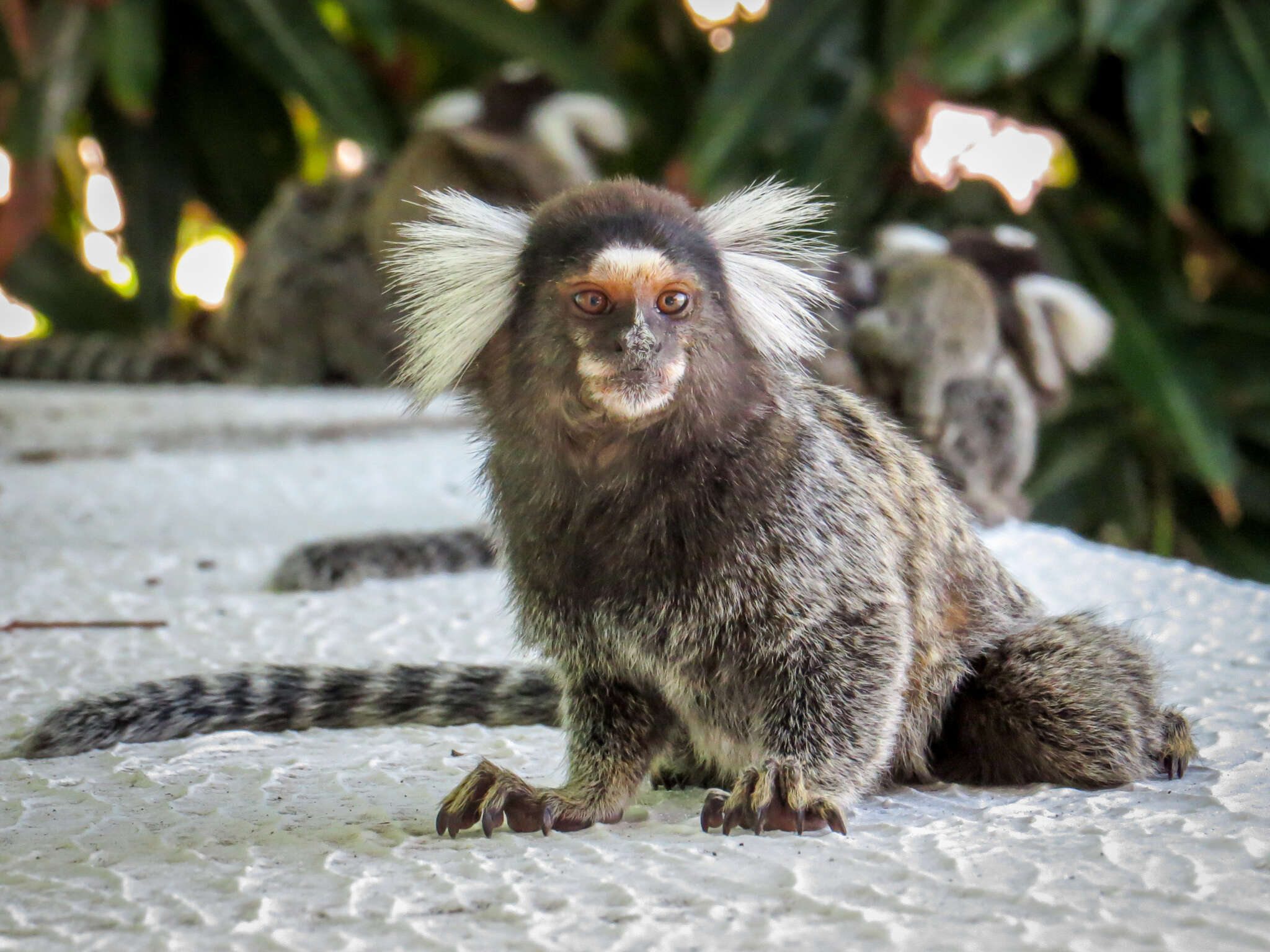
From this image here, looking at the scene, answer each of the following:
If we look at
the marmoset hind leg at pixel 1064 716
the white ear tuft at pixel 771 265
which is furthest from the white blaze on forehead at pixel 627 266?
the marmoset hind leg at pixel 1064 716

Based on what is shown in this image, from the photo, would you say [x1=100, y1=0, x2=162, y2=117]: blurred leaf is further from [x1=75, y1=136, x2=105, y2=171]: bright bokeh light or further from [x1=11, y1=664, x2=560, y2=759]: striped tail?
[x1=11, y1=664, x2=560, y2=759]: striped tail

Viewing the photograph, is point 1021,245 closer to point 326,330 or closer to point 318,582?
point 318,582

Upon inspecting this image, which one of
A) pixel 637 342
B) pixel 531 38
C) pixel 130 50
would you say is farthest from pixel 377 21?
pixel 637 342

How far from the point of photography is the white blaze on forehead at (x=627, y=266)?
1968 mm

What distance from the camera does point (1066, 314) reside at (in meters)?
4.62

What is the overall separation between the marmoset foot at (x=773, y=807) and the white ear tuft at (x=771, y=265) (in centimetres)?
65

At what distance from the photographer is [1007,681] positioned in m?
2.27

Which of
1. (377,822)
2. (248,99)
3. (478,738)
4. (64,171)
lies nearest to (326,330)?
(248,99)

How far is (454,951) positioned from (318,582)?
227cm

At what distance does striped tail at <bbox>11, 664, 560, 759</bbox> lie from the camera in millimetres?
2426

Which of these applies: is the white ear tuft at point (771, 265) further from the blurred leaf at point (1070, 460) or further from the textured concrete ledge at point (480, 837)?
the blurred leaf at point (1070, 460)

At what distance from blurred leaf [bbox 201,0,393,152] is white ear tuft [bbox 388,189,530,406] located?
5.47 metres

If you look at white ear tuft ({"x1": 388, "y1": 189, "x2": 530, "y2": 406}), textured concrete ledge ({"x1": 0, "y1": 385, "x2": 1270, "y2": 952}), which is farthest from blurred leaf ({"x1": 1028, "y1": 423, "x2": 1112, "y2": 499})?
white ear tuft ({"x1": 388, "y1": 189, "x2": 530, "y2": 406})

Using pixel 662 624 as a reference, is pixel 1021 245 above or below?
above
